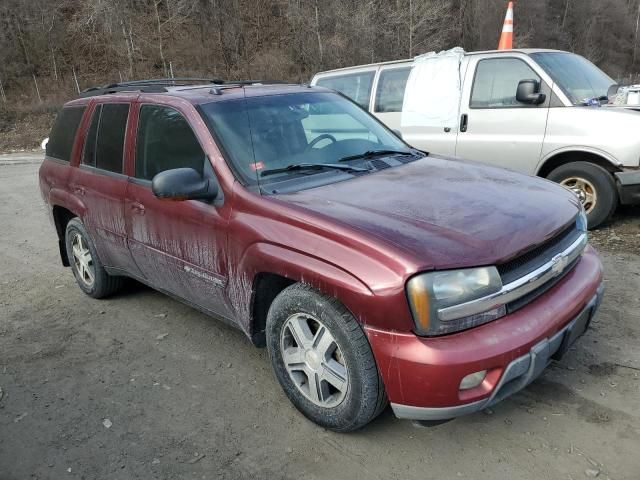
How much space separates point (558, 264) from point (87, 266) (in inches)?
151

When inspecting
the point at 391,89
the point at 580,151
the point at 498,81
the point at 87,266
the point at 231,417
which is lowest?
the point at 231,417

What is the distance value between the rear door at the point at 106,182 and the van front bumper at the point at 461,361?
7.82 ft

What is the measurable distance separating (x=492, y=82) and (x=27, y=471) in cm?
576

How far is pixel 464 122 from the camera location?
6.30 meters

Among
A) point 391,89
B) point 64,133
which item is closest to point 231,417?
point 64,133

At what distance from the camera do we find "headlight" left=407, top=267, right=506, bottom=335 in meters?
2.21

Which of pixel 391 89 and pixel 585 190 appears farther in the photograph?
pixel 391 89

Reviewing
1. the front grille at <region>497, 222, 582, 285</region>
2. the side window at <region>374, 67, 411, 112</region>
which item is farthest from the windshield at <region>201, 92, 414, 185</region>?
the side window at <region>374, 67, 411, 112</region>

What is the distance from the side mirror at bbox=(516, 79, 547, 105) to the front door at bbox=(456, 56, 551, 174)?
0.07 m

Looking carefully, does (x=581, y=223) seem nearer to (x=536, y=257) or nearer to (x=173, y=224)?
(x=536, y=257)

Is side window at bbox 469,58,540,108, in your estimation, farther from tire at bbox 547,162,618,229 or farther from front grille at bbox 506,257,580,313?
front grille at bbox 506,257,580,313

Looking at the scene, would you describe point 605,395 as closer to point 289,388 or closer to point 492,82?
point 289,388

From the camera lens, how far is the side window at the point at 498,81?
592cm

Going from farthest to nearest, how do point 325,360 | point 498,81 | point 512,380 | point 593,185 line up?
1. point 498,81
2. point 593,185
3. point 325,360
4. point 512,380
